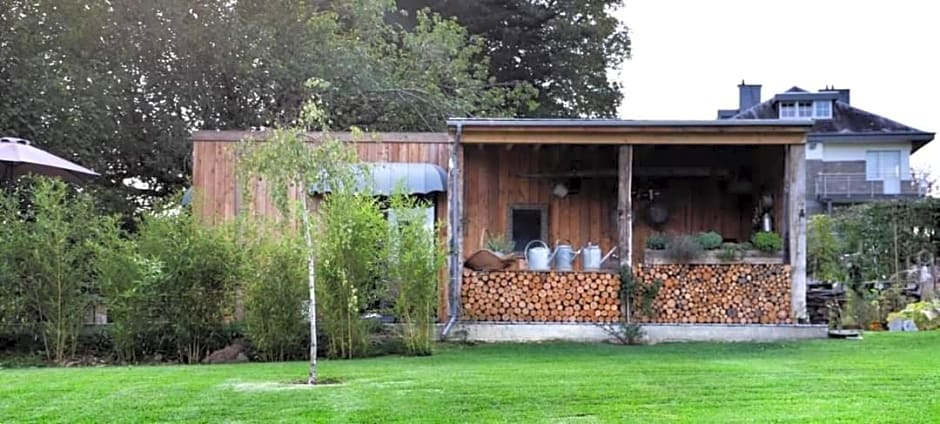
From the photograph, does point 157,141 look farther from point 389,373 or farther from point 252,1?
point 389,373

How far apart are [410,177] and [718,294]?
3.50 m

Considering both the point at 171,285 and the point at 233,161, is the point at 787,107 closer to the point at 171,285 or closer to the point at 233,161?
the point at 233,161

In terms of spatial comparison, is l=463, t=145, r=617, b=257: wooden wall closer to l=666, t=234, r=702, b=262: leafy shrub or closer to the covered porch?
the covered porch

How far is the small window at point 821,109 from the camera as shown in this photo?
26.1 m

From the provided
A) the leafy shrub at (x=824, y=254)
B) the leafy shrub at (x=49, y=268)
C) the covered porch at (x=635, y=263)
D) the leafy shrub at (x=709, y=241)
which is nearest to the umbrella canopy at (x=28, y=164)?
the leafy shrub at (x=49, y=268)

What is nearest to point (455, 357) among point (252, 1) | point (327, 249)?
point (327, 249)

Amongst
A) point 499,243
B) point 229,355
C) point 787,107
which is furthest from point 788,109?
point 229,355

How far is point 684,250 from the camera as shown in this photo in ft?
29.1

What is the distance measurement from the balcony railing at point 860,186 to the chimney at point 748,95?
4.53 m

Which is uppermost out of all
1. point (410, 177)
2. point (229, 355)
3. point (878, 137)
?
point (878, 137)

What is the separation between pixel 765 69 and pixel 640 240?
59.8ft

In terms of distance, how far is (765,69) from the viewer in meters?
26.5

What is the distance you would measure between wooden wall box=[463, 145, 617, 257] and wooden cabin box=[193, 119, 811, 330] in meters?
0.01

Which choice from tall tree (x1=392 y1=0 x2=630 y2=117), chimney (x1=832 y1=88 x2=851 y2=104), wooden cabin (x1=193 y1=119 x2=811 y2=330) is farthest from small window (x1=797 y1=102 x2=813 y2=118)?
wooden cabin (x1=193 y1=119 x2=811 y2=330)
